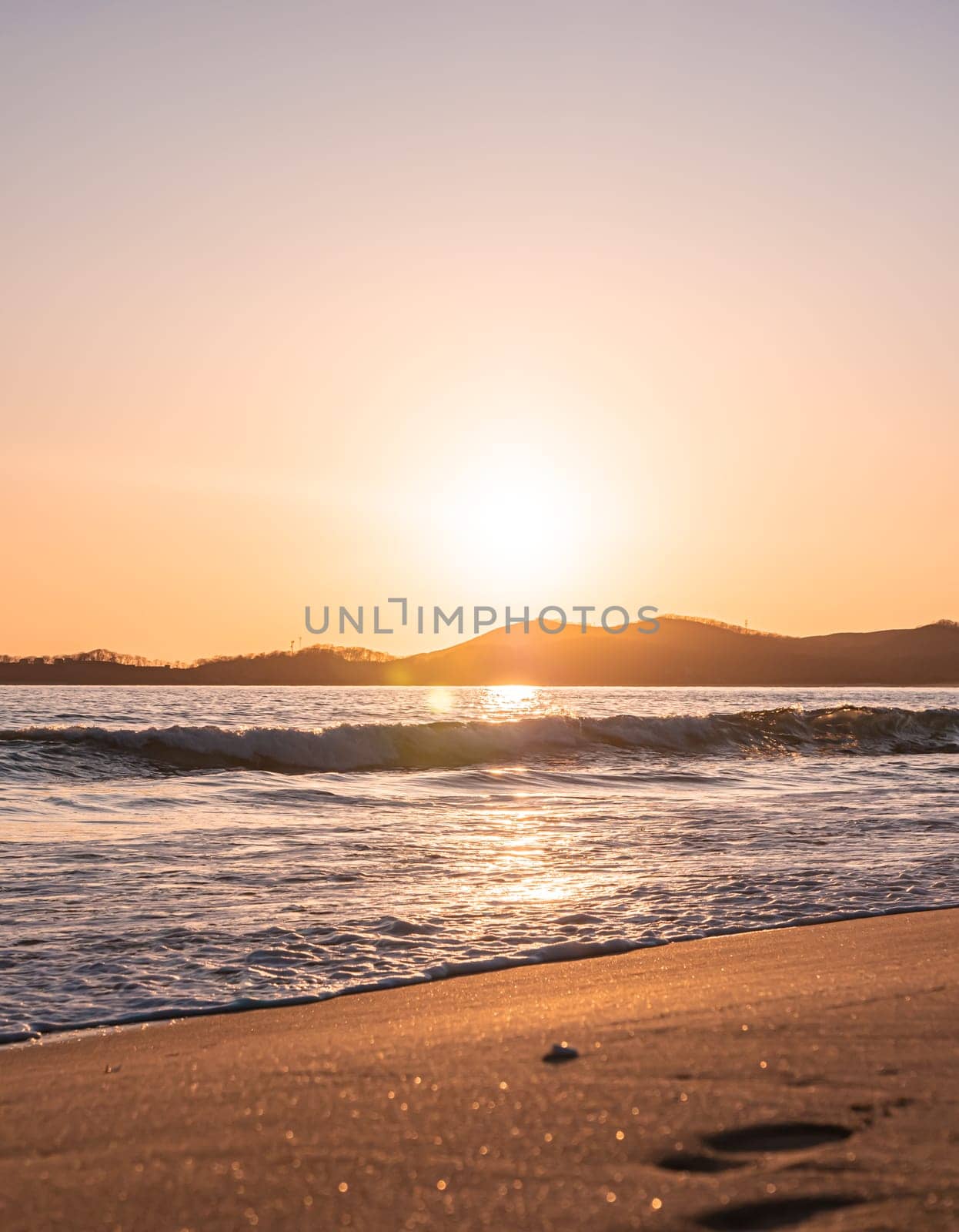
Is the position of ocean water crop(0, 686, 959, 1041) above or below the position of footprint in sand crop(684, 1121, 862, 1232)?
below

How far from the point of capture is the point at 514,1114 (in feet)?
9.52

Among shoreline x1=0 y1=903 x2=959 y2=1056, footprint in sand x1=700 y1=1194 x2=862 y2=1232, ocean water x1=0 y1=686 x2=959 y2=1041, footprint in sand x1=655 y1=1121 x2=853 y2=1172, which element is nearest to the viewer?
footprint in sand x1=700 y1=1194 x2=862 y2=1232

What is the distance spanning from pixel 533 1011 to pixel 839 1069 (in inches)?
54.0

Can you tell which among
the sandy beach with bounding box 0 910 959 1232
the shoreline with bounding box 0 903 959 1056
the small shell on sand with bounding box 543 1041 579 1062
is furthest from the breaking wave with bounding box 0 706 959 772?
the small shell on sand with bounding box 543 1041 579 1062

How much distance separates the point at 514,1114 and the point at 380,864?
594 cm

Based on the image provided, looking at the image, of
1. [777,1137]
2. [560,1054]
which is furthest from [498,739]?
[777,1137]

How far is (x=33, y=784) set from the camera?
1572cm

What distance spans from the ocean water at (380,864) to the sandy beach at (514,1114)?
0.97 metres

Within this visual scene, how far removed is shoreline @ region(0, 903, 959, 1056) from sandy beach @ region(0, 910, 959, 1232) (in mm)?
115

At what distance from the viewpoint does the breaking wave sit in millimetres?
21656

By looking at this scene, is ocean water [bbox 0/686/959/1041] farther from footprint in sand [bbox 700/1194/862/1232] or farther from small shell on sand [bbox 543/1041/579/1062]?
footprint in sand [bbox 700/1194/862/1232]

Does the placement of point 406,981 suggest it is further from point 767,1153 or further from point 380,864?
point 380,864

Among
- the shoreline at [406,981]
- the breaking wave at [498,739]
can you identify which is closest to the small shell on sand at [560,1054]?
the shoreline at [406,981]

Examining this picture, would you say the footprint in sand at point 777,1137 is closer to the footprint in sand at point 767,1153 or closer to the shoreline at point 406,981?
the footprint in sand at point 767,1153
